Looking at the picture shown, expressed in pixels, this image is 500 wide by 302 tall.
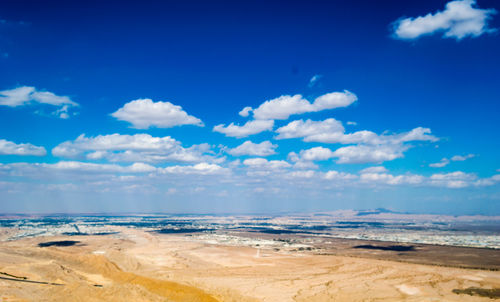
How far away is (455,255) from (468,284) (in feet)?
106

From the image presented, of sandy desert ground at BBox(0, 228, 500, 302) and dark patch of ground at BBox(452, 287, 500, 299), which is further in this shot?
dark patch of ground at BBox(452, 287, 500, 299)

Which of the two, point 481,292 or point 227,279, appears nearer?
point 481,292

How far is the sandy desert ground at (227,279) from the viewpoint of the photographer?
31.8 metres

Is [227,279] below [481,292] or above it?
below

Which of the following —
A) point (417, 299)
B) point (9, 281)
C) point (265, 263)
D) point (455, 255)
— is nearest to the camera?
point (9, 281)

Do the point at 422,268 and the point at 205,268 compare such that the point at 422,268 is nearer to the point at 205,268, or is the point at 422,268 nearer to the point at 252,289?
the point at 252,289

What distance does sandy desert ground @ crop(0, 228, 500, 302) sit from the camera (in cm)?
3177

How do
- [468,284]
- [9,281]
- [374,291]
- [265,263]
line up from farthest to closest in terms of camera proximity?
[265,263], [468,284], [374,291], [9,281]

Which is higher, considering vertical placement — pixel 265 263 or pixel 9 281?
pixel 9 281

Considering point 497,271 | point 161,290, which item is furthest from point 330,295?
point 497,271

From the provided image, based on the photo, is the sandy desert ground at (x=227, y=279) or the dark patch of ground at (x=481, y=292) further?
the dark patch of ground at (x=481, y=292)

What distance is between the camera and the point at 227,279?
4538 cm

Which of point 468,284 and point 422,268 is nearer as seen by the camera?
point 468,284

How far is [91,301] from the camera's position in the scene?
27.7 m
